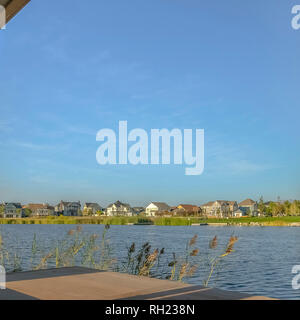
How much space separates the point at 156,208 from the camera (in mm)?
59219

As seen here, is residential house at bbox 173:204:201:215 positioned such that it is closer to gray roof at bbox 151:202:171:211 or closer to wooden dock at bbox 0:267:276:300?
gray roof at bbox 151:202:171:211

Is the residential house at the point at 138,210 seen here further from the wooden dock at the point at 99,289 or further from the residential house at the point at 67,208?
the wooden dock at the point at 99,289

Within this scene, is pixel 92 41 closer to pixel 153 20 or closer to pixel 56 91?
pixel 153 20

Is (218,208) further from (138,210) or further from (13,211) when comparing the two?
(13,211)

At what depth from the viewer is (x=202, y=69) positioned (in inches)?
598

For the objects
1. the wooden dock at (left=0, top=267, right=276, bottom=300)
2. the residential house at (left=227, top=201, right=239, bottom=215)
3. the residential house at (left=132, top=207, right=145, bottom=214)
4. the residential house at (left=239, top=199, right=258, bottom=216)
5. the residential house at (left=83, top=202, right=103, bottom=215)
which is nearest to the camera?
the wooden dock at (left=0, top=267, right=276, bottom=300)

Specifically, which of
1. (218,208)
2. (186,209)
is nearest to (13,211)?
(186,209)

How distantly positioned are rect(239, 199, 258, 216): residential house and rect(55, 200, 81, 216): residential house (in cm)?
3079

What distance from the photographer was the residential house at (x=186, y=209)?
54.7m

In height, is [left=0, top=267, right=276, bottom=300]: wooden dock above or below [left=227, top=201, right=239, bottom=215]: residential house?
above

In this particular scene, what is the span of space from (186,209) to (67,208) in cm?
2003

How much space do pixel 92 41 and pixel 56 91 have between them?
4.86m

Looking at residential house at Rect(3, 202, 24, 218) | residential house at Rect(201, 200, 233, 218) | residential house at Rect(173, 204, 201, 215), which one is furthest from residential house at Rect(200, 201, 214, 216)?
residential house at Rect(3, 202, 24, 218)

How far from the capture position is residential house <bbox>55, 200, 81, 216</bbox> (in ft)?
193
